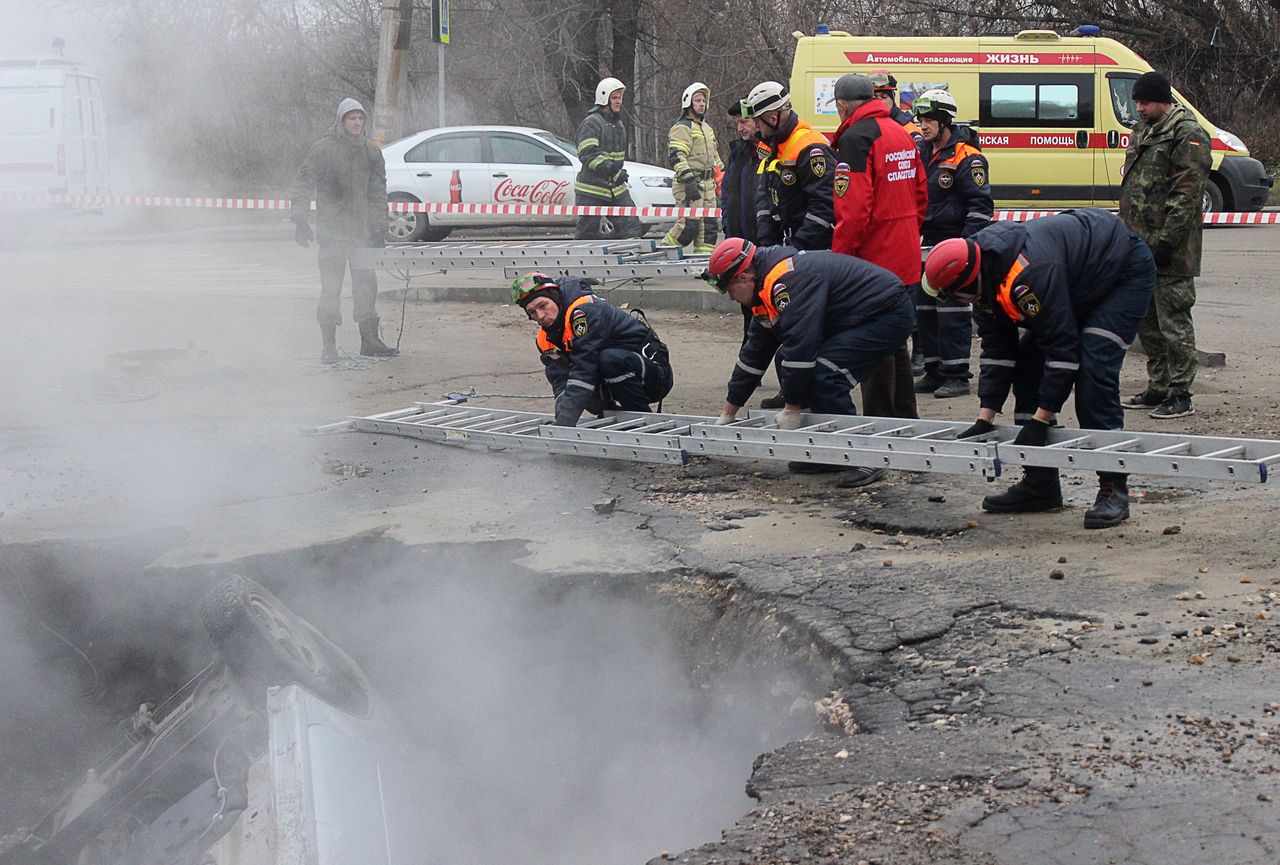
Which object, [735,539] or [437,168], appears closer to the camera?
[735,539]

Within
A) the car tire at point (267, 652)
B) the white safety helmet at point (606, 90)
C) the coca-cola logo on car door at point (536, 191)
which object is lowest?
the car tire at point (267, 652)

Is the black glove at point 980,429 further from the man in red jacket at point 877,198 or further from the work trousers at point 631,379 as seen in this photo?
the work trousers at point 631,379

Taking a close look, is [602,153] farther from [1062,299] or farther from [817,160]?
[1062,299]

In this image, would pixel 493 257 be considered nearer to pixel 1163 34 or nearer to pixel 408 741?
pixel 408 741

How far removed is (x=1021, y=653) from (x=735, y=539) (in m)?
1.57

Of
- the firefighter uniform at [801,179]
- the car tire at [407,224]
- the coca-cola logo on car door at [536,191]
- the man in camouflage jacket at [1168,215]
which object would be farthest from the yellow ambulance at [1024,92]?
the firefighter uniform at [801,179]

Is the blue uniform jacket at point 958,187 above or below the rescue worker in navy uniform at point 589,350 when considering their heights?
above

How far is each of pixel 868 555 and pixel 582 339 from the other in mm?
2134

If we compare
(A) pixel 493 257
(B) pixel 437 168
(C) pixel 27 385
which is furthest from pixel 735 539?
(B) pixel 437 168

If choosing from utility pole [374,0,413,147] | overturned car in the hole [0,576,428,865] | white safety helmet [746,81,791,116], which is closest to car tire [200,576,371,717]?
overturned car in the hole [0,576,428,865]

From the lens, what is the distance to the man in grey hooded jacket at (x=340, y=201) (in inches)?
354

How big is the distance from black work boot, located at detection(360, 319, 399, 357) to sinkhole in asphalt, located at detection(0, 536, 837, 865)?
413cm

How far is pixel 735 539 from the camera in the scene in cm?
525

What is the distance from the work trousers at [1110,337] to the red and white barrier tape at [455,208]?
0.69 m
